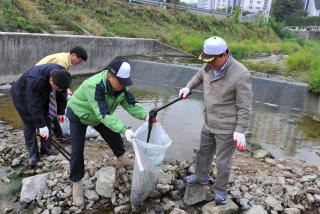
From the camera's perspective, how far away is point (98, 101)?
3.20 meters

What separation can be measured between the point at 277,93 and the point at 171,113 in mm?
3803

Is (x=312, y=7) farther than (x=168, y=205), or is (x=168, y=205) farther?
(x=312, y=7)

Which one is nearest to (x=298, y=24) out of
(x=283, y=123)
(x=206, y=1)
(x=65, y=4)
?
(x=206, y=1)

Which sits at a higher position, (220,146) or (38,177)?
(220,146)

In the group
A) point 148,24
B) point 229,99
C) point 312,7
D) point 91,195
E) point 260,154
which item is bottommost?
point 260,154

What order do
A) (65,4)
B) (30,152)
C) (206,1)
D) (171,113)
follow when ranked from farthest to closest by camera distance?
1. (206,1)
2. (65,4)
3. (171,113)
4. (30,152)

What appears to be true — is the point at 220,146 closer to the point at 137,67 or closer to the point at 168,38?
the point at 137,67

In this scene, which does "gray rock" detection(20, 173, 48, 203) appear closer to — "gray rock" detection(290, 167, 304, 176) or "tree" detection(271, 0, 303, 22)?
"gray rock" detection(290, 167, 304, 176)

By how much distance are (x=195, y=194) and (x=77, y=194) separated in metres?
1.29

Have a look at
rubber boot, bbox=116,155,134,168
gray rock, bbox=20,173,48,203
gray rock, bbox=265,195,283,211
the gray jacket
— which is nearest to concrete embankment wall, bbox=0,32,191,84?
gray rock, bbox=20,173,48,203

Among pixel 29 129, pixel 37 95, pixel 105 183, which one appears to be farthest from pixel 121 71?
pixel 29 129

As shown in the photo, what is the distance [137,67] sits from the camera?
1240 centimetres

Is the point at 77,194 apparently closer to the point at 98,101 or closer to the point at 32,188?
the point at 32,188

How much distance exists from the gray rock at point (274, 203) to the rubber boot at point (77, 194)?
6.65ft
